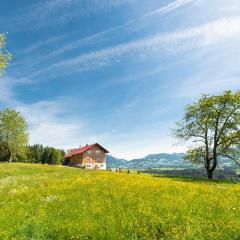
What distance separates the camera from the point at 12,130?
358 feet

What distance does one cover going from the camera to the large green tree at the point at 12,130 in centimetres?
10912

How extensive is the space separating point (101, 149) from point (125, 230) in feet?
446

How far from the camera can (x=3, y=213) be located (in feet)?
48.1

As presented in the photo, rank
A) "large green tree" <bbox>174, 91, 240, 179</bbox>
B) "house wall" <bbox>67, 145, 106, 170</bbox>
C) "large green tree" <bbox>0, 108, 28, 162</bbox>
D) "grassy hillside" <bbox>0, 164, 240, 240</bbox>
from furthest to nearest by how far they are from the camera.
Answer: "house wall" <bbox>67, 145, 106, 170</bbox> → "large green tree" <bbox>0, 108, 28, 162</bbox> → "large green tree" <bbox>174, 91, 240, 179</bbox> → "grassy hillside" <bbox>0, 164, 240, 240</bbox>

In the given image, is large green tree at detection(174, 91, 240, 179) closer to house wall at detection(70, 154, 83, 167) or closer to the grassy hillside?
the grassy hillside

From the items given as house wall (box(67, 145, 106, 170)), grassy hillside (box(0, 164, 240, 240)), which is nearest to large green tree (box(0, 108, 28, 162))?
house wall (box(67, 145, 106, 170))

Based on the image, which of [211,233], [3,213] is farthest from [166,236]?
[3,213]

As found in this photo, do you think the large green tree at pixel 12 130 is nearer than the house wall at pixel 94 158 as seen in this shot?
Yes

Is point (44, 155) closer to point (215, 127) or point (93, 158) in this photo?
point (93, 158)

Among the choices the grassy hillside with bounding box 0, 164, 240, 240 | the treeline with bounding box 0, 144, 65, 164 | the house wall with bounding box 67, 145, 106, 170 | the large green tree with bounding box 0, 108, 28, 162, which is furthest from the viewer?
the treeline with bounding box 0, 144, 65, 164

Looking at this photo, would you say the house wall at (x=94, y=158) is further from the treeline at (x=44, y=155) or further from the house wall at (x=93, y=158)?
the treeline at (x=44, y=155)

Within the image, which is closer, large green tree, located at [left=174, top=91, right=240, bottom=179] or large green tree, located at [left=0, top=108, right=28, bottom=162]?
large green tree, located at [left=174, top=91, right=240, bottom=179]

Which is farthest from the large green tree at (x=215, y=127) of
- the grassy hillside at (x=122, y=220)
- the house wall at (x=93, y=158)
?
the house wall at (x=93, y=158)

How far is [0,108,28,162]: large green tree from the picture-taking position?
109 m
